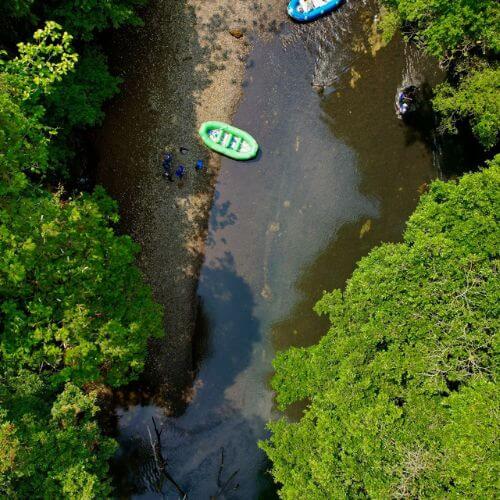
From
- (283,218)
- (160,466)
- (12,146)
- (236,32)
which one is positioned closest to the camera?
(12,146)

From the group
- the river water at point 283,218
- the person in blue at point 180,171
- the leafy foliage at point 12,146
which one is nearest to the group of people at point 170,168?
the person in blue at point 180,171

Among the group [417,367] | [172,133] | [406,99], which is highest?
[406,99]

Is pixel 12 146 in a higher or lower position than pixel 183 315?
higher

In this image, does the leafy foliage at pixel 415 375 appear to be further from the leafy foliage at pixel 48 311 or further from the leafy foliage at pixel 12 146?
the leafy foliage at pixel 12 146

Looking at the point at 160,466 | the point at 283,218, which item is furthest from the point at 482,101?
the point at 160,466

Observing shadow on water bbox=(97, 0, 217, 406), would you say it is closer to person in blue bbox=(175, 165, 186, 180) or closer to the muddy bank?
the muddy bank

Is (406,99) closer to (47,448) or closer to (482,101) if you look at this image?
(482,101)
